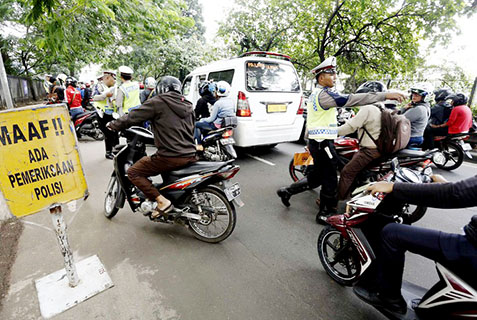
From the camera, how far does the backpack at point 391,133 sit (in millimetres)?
2756

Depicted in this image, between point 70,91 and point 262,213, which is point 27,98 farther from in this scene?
point 262,213

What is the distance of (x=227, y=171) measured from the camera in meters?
2.54

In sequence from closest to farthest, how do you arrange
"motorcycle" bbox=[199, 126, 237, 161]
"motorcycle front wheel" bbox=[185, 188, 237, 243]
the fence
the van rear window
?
1. "motorcycle front wheel" bbox=[185, 188, 237, 243]
2. "motorcycle" bbox=[199, 126, 237, 161]
3. the van rear window
4. the fence

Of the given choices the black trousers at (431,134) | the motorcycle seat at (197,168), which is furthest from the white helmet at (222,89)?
the black trousers at (431,134)

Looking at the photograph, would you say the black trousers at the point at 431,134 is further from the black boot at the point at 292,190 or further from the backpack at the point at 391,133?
the black boot at the point at 292,190

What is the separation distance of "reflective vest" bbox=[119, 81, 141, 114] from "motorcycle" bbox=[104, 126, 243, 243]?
2.16 meters

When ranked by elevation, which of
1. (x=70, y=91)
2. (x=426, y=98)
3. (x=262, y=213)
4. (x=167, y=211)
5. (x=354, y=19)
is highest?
(x=354, y=19)

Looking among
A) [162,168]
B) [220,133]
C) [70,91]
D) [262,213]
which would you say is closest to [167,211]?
[162,168]

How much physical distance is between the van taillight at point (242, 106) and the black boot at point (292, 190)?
1923mm

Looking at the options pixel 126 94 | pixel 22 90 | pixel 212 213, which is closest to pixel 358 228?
pixel 212 213

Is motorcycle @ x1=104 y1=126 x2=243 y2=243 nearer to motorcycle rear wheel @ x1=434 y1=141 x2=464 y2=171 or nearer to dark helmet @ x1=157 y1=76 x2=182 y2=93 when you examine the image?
dark helmet @ x1=157 y1=76 x2=182 y2=93

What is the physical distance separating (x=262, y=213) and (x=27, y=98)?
2182cm

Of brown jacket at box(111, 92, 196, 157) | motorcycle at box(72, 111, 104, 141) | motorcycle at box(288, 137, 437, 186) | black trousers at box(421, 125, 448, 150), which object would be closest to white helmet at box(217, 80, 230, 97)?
motorcycle at box(288, 137, 437, 186)

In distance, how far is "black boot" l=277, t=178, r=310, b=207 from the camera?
3384mm
